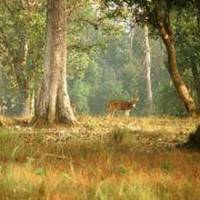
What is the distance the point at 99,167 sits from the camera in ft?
35.6

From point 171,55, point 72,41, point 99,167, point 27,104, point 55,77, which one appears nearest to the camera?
point 99,167

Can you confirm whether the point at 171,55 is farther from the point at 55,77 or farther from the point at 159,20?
the point at 55,77

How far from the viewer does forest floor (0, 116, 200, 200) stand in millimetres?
8305

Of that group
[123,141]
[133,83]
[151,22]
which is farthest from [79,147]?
[133,83]

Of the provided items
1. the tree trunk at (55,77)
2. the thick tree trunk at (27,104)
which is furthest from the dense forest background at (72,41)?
the tree trunk at (55,77)

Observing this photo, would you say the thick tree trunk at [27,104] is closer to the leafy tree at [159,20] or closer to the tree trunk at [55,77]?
the leafy tree at [159,20]

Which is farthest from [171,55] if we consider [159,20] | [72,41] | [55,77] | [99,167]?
Answer: [99,167]

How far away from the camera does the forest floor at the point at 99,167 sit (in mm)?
8305

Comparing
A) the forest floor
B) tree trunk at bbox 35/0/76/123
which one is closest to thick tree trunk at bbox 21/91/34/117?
tree trunk at bbox 35/0/76/123

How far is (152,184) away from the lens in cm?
898

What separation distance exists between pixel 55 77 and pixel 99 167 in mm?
12956

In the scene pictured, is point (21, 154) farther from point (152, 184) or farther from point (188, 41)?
point (188, 41)

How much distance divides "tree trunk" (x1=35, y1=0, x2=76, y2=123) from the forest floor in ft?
12.4

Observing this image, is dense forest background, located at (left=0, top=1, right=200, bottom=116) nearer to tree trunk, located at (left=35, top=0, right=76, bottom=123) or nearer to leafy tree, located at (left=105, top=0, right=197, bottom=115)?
leafy tree, located at (left=105, top=0, right=197, bottom=115)
